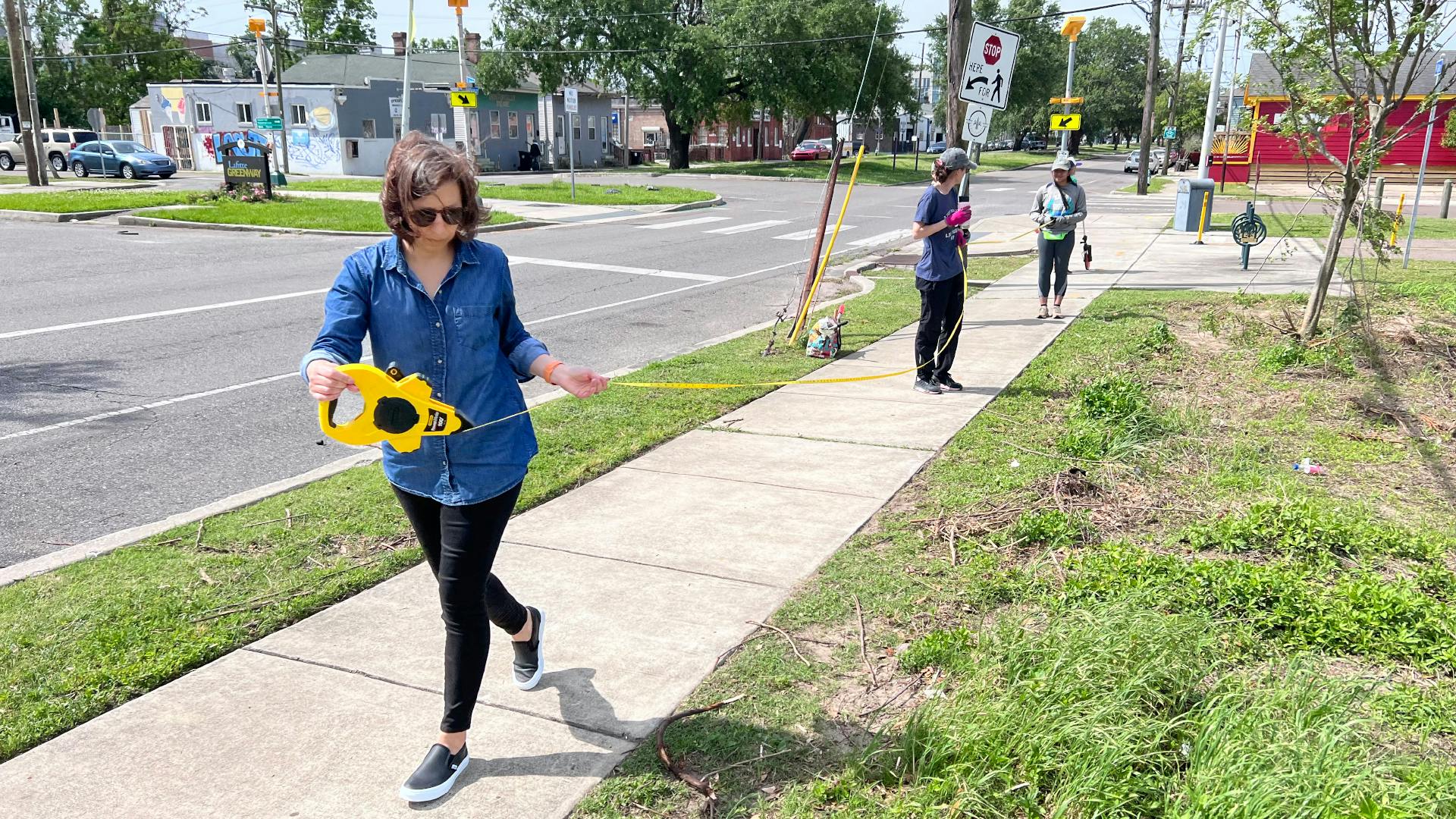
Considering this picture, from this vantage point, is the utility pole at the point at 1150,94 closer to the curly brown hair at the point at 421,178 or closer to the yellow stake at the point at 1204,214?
the yellow stake at the point at 1204,214

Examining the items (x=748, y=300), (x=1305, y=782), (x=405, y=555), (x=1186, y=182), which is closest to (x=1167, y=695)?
(x=1305, y=782)

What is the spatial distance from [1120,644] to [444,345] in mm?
2342

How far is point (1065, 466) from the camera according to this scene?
573cm

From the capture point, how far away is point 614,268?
15.8 m

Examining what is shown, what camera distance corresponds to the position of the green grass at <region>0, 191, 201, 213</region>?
77.5ft

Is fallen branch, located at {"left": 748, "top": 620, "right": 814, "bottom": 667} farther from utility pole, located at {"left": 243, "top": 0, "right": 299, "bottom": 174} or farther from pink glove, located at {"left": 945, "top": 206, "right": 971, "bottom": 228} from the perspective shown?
utility pole, located at {"left": 243, "top": 0, "right": 299, "bottom": 174}

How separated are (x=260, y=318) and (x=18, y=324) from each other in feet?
7.35

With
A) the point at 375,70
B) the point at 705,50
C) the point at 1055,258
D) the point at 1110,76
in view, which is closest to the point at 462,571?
the point at 1055,258

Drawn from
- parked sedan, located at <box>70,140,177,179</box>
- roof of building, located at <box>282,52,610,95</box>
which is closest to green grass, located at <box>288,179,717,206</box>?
parked sedan, located at <box>70,140,177,179</box>

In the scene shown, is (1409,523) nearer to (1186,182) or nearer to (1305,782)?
(1305,782)

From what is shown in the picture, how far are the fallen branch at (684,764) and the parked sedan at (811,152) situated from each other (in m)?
59.9

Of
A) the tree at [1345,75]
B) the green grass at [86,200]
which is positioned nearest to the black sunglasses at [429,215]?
the tree at [1345,75]

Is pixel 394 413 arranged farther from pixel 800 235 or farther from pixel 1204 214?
pixel 1204 214

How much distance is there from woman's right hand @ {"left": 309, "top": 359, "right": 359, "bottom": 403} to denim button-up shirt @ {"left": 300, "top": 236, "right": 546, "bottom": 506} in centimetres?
14
